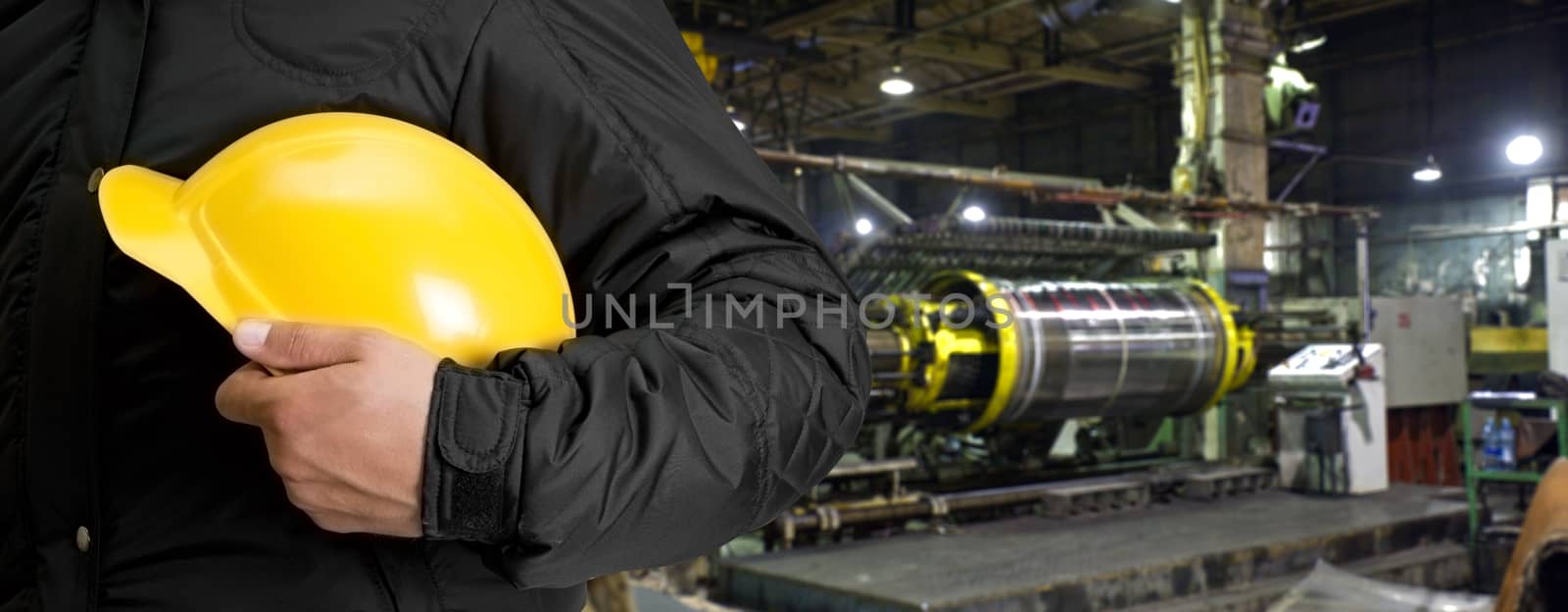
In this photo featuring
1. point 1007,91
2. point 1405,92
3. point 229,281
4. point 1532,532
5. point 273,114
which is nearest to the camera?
point 229,281

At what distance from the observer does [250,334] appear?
2.40 feet

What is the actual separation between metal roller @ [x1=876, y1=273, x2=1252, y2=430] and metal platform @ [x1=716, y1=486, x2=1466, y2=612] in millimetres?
546

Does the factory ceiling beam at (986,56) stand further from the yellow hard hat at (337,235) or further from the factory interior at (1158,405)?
the yellow hard hat at (337,235)

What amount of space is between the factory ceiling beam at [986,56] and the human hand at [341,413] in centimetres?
968

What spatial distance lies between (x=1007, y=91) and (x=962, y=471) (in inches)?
434

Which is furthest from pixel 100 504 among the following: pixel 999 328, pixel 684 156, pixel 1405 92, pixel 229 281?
pixel 1405 92

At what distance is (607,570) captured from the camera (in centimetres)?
82

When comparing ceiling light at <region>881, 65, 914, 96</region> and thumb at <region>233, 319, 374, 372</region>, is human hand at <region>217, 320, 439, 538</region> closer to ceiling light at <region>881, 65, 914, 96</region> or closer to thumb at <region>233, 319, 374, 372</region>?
thumb at <region>233, 319, 374, 372</region>

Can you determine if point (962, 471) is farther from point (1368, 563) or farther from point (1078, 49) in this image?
point (1078, 49)

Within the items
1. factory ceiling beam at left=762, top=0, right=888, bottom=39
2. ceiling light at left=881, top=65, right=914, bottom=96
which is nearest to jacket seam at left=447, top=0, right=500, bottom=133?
factory ceiling beam at left=762, top=0, right=888, bottom=39

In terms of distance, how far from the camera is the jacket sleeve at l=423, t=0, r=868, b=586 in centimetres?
74

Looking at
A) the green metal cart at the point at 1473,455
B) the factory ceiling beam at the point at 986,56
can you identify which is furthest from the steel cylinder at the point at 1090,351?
the factory ceiling beam at the point at 986,56

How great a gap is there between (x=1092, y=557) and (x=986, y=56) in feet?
28.5

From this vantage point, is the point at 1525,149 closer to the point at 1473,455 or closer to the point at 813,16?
the point at 1473,455
